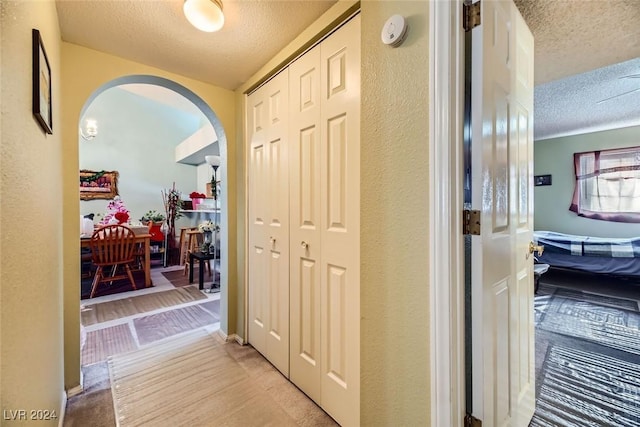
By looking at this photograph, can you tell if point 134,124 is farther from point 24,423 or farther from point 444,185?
point 444,185

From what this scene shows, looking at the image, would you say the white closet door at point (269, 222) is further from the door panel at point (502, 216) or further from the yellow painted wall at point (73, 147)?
the door panel at point (502, 216)

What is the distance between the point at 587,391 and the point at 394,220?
1808 mm

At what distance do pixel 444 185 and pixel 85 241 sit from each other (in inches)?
161

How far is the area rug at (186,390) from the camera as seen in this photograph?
144 centimetres

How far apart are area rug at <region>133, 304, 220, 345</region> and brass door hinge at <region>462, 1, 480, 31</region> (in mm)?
2926

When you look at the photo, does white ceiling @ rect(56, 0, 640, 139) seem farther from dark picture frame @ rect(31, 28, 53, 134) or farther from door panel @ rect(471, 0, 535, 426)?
dark picture frame @ rect(31, 28, 53, 134)

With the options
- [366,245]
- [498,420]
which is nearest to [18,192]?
[366,245]

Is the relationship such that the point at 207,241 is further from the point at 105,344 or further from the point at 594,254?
the point at 594,254

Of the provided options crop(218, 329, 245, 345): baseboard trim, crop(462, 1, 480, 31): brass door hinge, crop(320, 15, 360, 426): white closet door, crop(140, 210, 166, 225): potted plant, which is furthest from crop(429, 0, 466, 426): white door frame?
crop(140, 210, 166, 225): potted plant

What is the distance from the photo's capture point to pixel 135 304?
313cm

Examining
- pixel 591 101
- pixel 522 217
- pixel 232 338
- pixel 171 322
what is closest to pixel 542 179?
pixel 591 101

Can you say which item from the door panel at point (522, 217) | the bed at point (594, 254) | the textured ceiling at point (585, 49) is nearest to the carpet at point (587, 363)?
the door panel at point (522, 217)

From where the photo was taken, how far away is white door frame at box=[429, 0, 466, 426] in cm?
90

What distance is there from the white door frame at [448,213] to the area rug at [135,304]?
A: 3.16 metres
